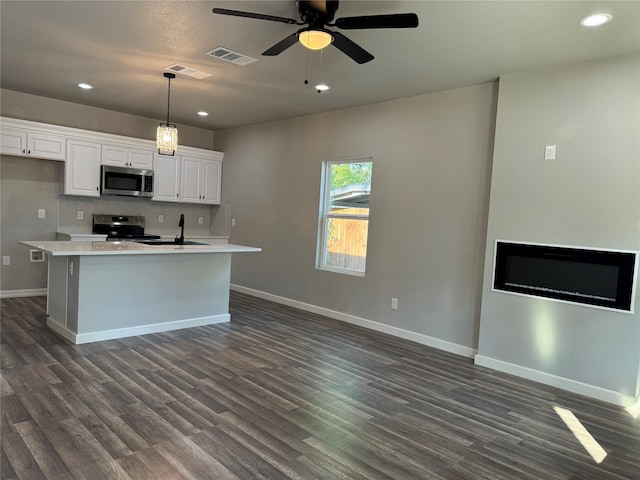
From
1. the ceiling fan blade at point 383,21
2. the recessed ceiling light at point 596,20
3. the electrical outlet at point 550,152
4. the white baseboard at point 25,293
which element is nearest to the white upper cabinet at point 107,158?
the white baseboard at point 25,293

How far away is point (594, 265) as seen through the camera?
3373 millimetres

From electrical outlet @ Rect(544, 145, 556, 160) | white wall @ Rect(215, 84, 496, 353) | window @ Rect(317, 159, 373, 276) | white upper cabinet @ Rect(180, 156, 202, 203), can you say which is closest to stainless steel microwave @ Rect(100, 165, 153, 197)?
white upper cabinet @ Rect(180, 156, 202, 203)

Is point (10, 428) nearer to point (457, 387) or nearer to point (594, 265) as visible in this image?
point (457, 387)

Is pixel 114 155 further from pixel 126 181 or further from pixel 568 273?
pixel 568 273

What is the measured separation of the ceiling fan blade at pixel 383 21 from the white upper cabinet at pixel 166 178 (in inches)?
190

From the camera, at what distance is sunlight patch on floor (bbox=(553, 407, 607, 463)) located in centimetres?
254

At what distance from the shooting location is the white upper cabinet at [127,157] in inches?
235

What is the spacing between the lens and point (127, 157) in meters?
6.17

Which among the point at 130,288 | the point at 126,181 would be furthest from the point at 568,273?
the point at 126,181

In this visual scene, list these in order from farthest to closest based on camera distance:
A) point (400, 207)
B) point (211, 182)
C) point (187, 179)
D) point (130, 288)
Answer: point (211, 182), point (187, 179), point (400, 207), point (130, 288)

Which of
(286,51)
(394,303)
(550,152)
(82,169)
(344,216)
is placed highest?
(286,51)

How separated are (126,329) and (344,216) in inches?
114

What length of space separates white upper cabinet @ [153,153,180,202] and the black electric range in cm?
52

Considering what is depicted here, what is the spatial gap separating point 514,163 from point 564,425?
2.19 metres
